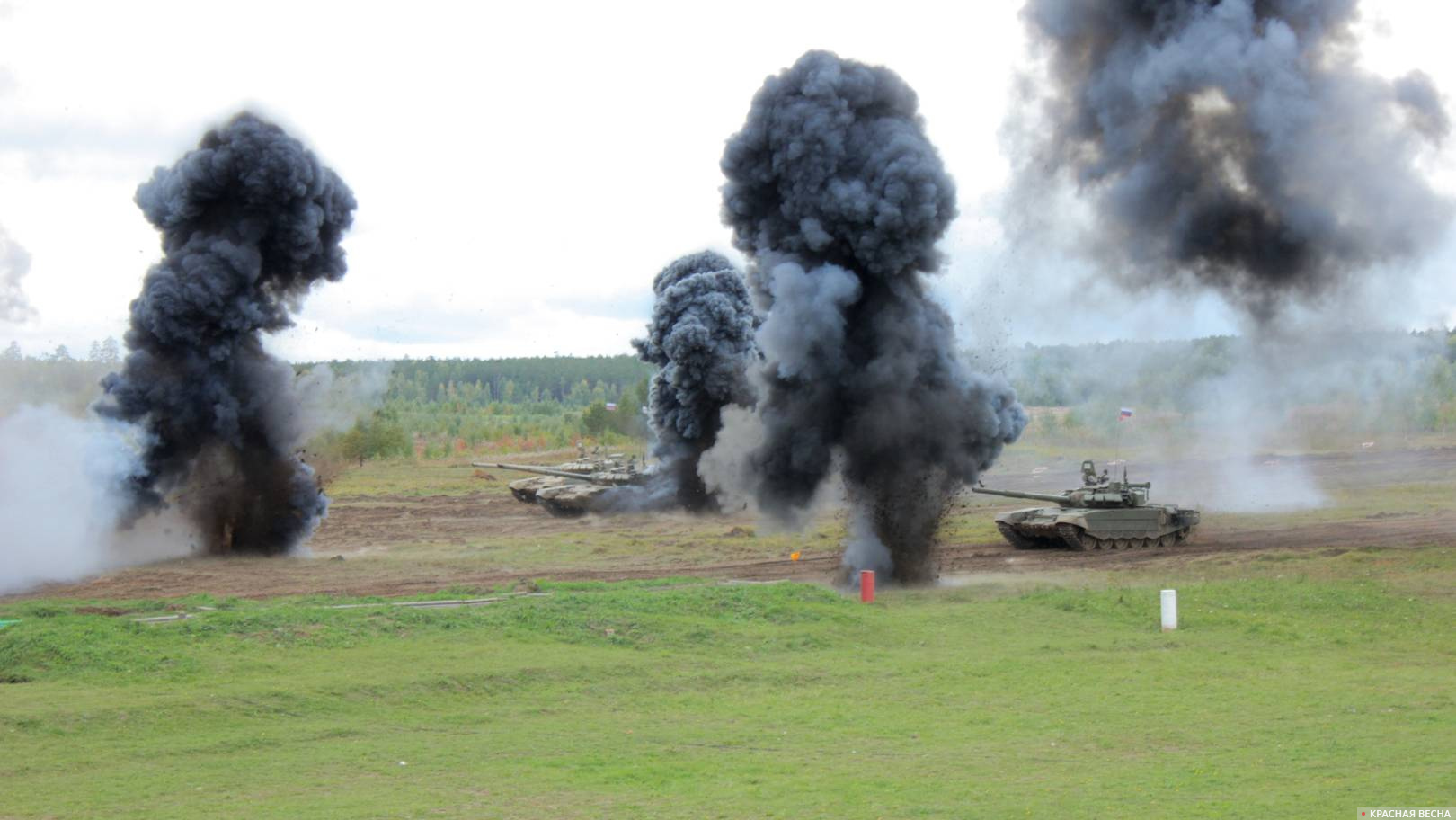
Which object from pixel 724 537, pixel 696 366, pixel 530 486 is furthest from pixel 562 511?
pixel 724 537

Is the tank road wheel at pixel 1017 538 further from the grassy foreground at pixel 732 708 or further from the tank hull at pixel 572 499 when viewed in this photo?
the tank hull at pixel 572 499

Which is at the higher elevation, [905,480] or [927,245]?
[927,245]

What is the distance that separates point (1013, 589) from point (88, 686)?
60.1 feet

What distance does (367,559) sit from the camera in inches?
1511

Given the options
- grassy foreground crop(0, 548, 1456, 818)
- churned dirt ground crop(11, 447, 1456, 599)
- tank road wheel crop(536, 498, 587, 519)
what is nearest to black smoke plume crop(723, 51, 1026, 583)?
churned dirt ground crop(11, 447, 1456, 599)

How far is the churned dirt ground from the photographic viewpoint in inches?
1296

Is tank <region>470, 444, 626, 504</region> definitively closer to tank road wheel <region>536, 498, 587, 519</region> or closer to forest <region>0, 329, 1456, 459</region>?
tank road wheel <region>536, 498, 587, 519</region>

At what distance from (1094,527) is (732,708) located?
24713mm

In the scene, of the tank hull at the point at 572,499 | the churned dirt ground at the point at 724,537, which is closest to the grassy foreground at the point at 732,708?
the churned dirt ground at the point at 724,537

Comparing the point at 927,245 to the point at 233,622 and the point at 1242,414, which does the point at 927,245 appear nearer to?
the point at 233,622

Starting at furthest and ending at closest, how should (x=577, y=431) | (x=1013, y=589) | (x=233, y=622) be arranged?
(x=577, y=431), (x=1013, y=589), (x=233, y=622)

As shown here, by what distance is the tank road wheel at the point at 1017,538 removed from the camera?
40969 mm

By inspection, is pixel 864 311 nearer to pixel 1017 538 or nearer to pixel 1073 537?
pixel 1073 537

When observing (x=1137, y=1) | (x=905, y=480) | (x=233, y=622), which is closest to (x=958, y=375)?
(x=905, y=480)
